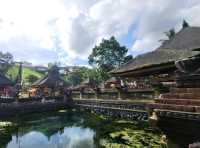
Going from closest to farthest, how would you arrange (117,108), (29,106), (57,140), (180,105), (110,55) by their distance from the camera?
1. (180,105)
2. (57,140)
3. (117,108)
4. (29,106)
5. (110,55)

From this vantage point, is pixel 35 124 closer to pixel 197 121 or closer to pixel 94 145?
pixel 94 145

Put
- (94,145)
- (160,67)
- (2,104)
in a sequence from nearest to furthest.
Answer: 1. (160,67)
2. (94,145)
3. (2,104)

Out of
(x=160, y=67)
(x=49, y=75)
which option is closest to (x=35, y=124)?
(x=160, y=67)

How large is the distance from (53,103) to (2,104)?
700cm

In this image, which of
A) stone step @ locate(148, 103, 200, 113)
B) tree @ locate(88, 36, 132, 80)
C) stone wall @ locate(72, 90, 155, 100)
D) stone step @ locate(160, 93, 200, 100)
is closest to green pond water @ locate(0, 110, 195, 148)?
stone wall @ locate(72, 90, 155, 100)

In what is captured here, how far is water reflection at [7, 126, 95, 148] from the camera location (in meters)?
16.0

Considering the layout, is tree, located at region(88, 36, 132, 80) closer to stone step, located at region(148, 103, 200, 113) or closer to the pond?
the pond

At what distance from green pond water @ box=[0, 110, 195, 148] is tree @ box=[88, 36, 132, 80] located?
108 ft

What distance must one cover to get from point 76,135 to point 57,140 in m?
2.01

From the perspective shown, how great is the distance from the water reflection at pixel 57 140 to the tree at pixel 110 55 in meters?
37.2

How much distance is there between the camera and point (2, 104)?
27797 mm

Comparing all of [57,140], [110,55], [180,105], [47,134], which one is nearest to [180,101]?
[180,105]

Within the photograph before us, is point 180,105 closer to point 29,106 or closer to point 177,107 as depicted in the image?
point 177,107

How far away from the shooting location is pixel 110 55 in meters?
57.8
